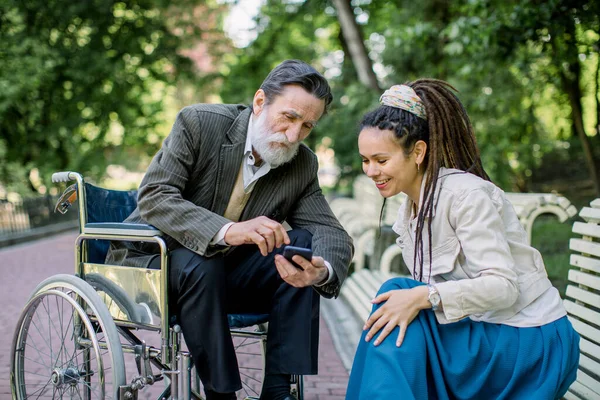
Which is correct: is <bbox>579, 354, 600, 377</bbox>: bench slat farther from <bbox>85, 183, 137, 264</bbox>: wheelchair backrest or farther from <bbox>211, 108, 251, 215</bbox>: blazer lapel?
<bbox>85, 183, 137, 264</bbox>: wheelchair backrest

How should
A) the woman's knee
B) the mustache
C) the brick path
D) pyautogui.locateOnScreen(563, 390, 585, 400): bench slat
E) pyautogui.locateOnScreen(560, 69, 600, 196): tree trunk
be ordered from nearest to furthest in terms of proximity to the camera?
the woman's knee < pyautogui.locateOnScreen(563, 390, 585, 400): bench slat < the mustache < the brick path < pyautogui.locateOnScreen(560, 69, 600, 196): tree trunk

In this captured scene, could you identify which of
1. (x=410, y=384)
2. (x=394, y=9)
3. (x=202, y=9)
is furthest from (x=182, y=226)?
(x=202, y=9)

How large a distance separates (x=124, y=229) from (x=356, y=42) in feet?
24.8

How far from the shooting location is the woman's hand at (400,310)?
1.87 m

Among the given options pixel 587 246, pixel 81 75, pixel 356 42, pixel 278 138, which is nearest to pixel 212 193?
pixel 278 138

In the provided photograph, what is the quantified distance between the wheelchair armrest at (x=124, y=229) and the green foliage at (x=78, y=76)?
10.2 m

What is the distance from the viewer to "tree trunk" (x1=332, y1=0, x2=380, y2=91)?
9.37m

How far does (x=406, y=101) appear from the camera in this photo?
2160 millimetres

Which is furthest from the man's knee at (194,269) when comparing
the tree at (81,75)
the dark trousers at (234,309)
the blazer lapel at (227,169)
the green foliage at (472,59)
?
the tree at (81,75)

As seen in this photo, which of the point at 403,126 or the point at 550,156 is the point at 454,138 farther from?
the point at 550,156

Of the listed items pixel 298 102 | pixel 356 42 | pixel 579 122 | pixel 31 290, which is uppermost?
pixel 356 42

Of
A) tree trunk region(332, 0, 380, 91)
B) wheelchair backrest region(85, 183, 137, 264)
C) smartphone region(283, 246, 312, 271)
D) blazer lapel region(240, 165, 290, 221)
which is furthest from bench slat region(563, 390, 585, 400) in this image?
tree trunk region(332, 0, 380, 91)

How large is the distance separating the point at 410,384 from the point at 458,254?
0.46 m

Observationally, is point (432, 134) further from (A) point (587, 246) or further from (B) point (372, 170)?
(A) point (587, 246)
